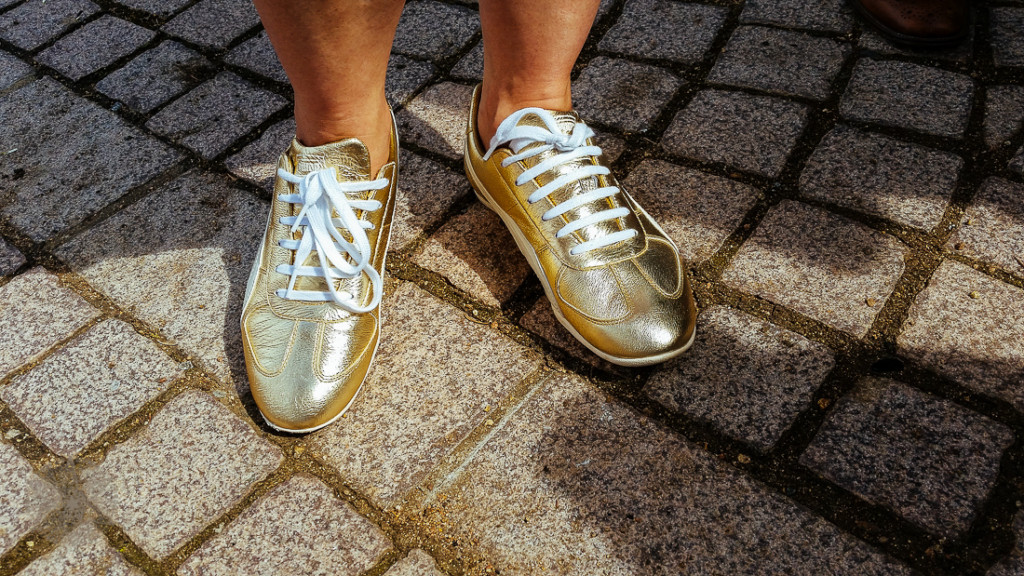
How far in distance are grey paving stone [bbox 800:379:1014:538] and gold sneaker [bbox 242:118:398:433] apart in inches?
41.1

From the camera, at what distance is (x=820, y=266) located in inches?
71.8

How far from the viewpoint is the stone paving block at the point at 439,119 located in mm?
2309

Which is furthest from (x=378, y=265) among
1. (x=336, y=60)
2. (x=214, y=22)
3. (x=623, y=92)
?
(x=214, y=22)

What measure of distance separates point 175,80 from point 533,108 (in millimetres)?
1640

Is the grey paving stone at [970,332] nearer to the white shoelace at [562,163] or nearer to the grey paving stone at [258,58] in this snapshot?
the white shoelace at [562,163]

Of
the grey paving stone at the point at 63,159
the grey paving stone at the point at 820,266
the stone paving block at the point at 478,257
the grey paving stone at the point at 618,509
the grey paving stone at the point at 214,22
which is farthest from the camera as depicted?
the grey paving stone at the point at 214,22

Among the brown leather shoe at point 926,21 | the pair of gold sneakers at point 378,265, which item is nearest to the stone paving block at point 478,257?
the pair of gold sneakers at point 378,265

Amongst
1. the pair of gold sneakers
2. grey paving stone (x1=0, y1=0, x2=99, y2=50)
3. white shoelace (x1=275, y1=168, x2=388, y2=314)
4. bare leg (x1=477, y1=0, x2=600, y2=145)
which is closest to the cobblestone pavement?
the pair of gold sneakers

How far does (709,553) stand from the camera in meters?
1.38

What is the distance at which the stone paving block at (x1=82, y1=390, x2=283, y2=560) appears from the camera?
4.90 ft

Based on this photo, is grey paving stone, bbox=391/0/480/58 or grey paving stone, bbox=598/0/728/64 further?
grey paving stone, bbox=391/0/480/58

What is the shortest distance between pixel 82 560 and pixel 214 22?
7.32ft

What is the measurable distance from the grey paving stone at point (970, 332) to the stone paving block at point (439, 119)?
4.59 feet

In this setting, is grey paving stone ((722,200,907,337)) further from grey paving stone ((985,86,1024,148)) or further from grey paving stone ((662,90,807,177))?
grey paving stone ((985,86,1024,148))
